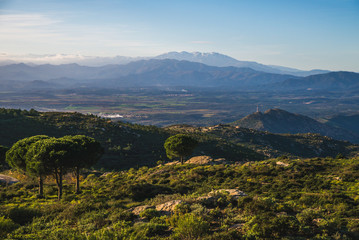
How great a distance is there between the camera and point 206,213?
556 inches

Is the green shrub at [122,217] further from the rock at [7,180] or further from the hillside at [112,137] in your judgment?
the hillside at [112,137]

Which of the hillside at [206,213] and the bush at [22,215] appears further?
the bush at [22,215]

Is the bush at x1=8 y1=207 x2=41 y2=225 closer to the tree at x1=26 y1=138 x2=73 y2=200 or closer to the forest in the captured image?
the forest

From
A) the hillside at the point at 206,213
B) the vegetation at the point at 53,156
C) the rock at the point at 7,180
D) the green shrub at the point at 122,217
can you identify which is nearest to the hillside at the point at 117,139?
the rock at the point at 7,180

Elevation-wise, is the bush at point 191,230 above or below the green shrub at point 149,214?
above

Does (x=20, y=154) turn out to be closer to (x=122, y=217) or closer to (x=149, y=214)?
(x=122, y=217)

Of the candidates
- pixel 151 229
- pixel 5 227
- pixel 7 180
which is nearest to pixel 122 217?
pixel 151 229

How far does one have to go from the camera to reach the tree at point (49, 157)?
24.2 meters

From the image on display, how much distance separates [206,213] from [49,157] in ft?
57.4

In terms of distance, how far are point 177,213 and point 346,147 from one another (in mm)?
118517

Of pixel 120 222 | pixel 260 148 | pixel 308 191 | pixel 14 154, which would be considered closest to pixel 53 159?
pixel 14 154

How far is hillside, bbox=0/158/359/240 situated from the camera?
37.8ft

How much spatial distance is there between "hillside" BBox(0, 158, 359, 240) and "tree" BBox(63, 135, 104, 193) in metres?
2.91

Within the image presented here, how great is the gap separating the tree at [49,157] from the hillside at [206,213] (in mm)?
3214
